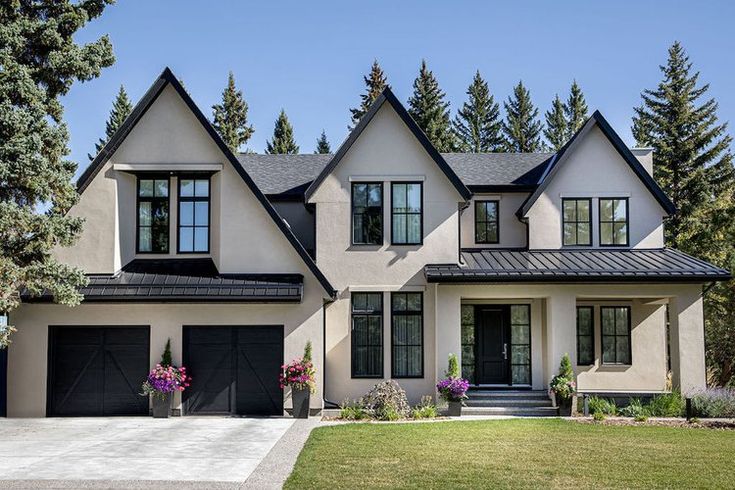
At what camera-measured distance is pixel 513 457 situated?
12141mm

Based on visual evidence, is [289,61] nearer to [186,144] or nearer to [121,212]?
[186,144]

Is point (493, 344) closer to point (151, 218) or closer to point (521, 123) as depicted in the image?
point (151, 218)

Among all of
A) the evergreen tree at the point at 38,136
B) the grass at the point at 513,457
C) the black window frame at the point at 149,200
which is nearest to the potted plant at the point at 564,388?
the grass at the point at 513,457

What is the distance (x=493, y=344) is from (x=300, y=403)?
6640 mm

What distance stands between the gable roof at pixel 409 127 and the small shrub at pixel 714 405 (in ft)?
25.7

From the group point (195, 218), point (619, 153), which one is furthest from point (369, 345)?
point (619, 153)

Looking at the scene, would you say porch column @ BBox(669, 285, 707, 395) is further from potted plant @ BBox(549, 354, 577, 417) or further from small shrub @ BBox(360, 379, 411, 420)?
small shrub @ BBox(360, 379, 411, 420)

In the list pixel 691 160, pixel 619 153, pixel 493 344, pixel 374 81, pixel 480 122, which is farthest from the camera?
pixel 480 122

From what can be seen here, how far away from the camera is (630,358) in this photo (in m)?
22.6

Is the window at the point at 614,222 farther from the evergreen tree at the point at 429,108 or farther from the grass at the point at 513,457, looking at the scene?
the evergreen tree at the point at 429,108

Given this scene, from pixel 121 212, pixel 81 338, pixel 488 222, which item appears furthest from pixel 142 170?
pixel 488 222

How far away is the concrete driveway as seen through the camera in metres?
10.9

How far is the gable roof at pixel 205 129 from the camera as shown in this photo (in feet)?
61.4

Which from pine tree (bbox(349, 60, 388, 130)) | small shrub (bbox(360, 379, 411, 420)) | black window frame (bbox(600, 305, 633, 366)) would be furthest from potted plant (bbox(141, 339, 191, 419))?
pine tree (bbox(349, 60, 388, 130))
